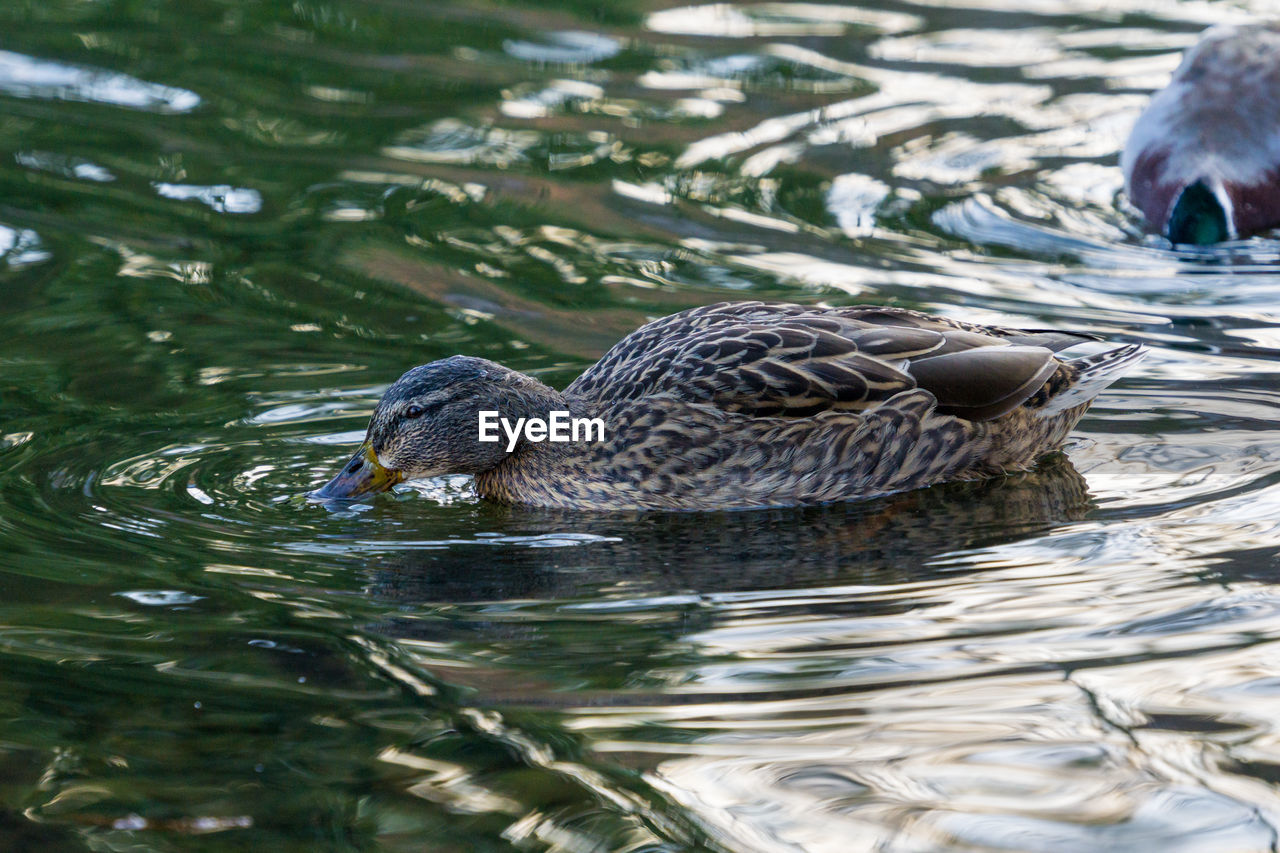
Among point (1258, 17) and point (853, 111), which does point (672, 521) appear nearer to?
point (853, 111)

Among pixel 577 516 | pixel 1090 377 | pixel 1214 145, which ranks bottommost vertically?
pixel 577 516

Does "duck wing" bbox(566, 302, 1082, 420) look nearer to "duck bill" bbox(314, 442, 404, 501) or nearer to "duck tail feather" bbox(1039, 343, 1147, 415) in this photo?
"duck tail feather" bbox(1039, 343, 1147, 415)

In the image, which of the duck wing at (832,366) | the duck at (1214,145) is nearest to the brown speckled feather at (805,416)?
the duck wing at (832,366)

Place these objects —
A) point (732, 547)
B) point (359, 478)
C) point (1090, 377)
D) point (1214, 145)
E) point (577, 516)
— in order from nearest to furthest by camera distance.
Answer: point (732, 547) < point (359, 478) < point (577, 516) < point (1090, 377) < point (1214, 145)

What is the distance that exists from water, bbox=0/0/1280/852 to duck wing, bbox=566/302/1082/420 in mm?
418

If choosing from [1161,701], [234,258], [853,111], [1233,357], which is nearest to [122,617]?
[1161,701]

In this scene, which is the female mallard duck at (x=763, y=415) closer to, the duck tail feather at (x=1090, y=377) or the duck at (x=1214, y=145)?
the duck tail feather at (x=1090, y=377)

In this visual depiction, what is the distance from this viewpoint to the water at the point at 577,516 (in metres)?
4.38

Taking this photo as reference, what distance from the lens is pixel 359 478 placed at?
655cm

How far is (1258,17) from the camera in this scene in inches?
543

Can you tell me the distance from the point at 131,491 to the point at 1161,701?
3.83 meters

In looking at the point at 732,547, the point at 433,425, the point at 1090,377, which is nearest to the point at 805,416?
the point at 732,547

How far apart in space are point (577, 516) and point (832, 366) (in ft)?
3.75

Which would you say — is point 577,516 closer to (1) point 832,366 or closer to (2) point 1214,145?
(1) point 832,366
